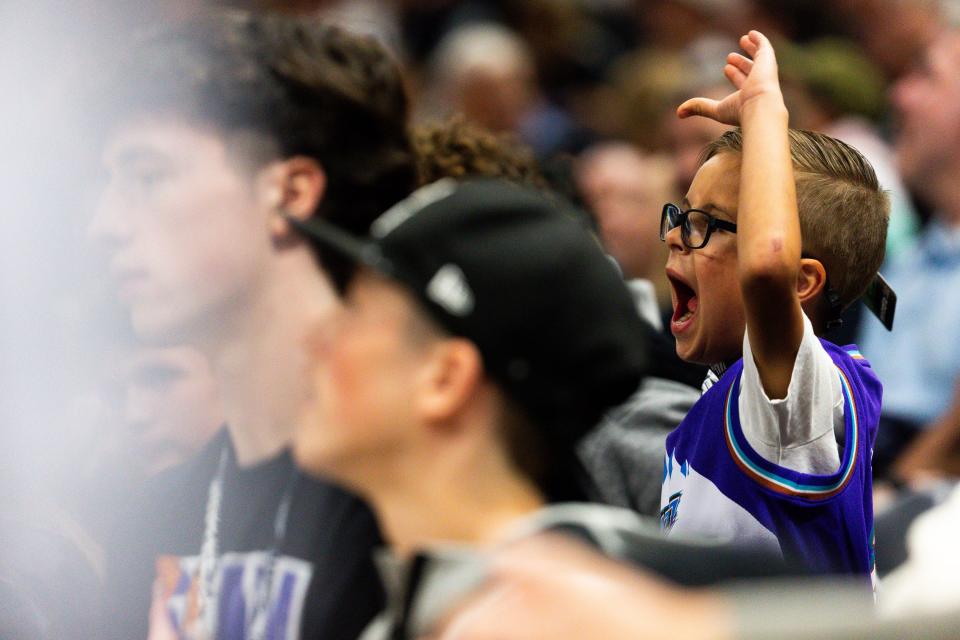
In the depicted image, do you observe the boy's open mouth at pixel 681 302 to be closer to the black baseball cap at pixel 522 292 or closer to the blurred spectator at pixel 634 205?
the black baseball cap at pixel 522 292

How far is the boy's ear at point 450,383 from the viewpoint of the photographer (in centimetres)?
136

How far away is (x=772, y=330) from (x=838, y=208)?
1.06ft

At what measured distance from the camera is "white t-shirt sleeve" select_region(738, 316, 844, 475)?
1878mm

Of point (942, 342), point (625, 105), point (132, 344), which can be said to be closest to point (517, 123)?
point (625, 105)

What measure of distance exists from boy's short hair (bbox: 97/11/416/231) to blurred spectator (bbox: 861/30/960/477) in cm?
246

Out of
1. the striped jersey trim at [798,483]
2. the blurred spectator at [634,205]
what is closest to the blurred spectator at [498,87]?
the blurred spectator at [634,205]

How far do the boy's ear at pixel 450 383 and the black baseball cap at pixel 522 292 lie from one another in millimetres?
15

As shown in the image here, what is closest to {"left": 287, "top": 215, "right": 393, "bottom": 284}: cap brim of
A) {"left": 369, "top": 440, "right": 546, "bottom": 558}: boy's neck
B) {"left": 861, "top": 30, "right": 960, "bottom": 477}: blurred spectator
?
{"left": 369, "top": 440, "right": 546, "bottom": 558}: boy's neck

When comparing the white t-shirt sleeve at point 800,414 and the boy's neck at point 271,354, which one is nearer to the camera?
the boy's neck at point 271,354

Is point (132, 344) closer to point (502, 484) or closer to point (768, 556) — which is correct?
point (502, 484)

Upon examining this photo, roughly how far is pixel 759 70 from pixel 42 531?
4.37 feet

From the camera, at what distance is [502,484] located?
4.46 ft

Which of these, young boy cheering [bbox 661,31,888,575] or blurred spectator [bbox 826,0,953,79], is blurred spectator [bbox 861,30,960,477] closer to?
blurred spectator [bbox 826,0,953,79]

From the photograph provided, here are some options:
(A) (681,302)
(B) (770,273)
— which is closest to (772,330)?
(B) (770,273)
